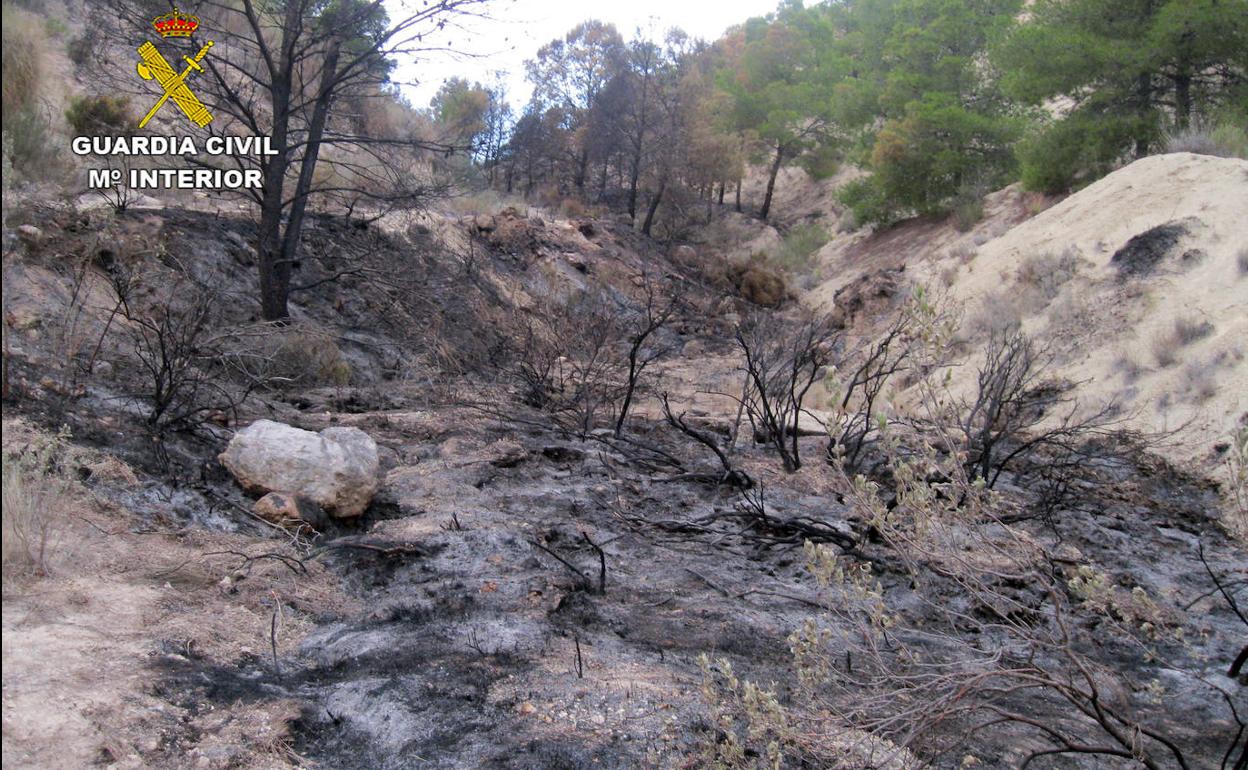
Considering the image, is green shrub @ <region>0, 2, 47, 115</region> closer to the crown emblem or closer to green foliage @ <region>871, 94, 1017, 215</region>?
the crown emblem

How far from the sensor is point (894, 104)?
2503 centimetres

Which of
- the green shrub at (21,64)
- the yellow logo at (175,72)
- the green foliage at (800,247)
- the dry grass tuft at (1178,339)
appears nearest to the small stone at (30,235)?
the yellow logo at (175,72)

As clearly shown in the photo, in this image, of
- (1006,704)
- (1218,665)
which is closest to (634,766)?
(1006,704)

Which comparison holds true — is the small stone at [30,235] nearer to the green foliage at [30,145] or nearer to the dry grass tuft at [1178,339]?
the green foliage at [30,145]

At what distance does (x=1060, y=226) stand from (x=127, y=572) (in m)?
14.6

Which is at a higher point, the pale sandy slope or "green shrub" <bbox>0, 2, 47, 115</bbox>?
"green shrub" <bbox>0, 2, 47, 115</bbox>

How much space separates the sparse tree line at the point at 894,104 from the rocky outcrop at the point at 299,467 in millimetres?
7998

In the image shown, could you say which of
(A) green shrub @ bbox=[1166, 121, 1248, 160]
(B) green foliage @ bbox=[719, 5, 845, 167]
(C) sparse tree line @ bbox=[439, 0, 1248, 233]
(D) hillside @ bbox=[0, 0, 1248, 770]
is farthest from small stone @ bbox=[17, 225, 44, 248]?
(B) green foliage @ bbox=[719, 5, 845, 167]

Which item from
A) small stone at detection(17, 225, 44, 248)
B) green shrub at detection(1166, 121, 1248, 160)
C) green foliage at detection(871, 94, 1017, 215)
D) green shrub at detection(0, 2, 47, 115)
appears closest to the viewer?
small stone at detection(17, 225, 44, 248)

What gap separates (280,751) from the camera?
265 cm

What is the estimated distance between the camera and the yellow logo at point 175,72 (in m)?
7.54

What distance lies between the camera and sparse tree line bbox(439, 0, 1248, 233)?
15.7 m

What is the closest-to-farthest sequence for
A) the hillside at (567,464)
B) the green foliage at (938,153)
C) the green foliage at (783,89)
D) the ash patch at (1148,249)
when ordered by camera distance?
the hillside at (567,464)
the ash patch at (1148,249)
the green foliage at (938,153)
the green foliage at (783,89)

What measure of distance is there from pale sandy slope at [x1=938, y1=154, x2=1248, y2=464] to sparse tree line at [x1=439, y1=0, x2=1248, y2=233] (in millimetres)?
2099
